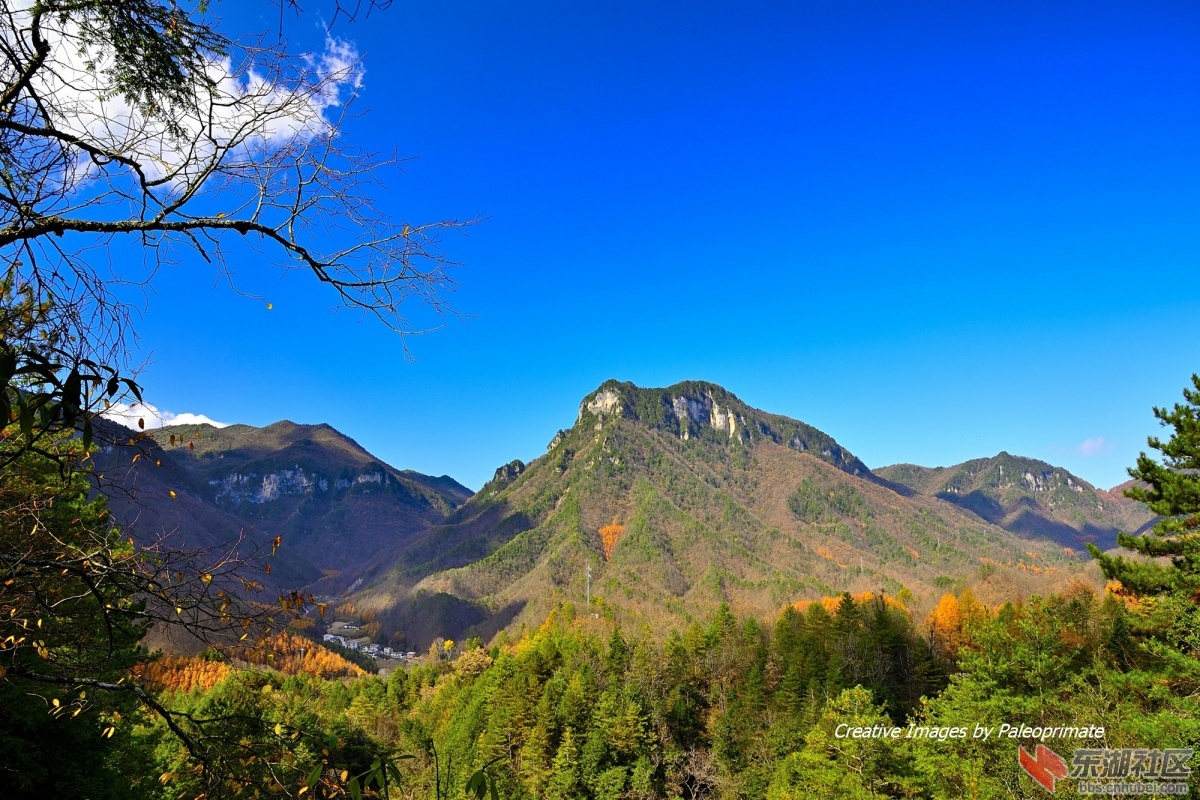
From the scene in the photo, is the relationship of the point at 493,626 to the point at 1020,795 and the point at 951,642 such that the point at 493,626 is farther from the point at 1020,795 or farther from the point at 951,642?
the point at 1020,795

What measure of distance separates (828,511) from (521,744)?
160391 mm

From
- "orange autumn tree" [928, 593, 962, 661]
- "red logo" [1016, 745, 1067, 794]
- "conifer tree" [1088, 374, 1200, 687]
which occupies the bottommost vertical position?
"orange autumn tree" [928, 593, 962, 661]

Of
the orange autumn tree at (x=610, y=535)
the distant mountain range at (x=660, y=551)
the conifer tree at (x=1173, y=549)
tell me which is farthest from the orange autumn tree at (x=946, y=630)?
the orange autumn tree at (x=610, y=535)

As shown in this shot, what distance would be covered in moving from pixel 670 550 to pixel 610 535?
19611mm

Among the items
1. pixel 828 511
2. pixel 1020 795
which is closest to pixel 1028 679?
pixel 1020 795

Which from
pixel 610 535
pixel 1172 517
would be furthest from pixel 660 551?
pixel 1172 517

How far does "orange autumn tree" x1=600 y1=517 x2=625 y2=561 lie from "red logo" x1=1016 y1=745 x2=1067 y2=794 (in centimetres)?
12246

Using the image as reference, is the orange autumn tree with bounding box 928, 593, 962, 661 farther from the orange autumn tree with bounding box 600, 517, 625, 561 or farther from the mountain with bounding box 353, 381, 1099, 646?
the orange autumn tree with bounding box 600, 517, 625, 561

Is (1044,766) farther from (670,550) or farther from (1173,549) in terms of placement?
(670,550)

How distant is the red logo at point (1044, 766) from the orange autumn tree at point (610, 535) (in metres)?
122

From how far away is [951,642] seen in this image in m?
39.9

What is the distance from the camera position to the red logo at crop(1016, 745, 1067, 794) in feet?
38.0

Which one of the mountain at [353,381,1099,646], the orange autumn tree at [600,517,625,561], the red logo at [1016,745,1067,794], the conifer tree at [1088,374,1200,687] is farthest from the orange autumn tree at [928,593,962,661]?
the orange autumn tree at [600,517,625,561]

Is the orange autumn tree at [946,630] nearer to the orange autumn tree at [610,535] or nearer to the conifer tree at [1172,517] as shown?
the conifer tree at [1172,517]
